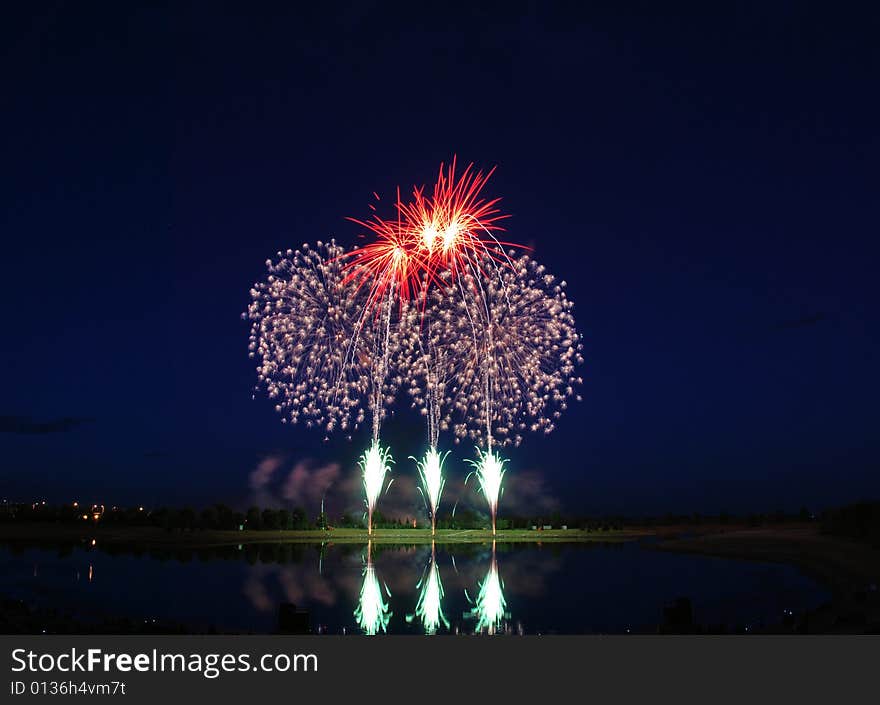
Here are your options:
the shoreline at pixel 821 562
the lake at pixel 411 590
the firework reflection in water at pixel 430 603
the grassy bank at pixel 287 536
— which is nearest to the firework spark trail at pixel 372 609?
the lake at pixel 411 590

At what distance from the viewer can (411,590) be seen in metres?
24.3

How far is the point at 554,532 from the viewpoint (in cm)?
5272

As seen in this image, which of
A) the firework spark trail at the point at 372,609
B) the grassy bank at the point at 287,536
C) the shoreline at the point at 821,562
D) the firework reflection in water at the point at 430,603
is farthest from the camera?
the grassy bank at the point at 287,536

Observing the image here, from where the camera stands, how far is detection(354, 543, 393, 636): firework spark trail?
18.5 m

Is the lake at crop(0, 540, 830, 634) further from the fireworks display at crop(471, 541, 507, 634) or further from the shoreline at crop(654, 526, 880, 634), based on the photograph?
the shoreline at crop(654, 526, 880, 634)

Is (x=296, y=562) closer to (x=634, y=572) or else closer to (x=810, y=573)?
(x=634, y=572)

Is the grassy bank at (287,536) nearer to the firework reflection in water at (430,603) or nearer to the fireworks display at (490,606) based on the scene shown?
the firework reflection in water at (430,603)

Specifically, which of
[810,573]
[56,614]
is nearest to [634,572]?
[810,573]

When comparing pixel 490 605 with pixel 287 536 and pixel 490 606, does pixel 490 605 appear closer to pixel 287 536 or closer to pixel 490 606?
pixel 490 606

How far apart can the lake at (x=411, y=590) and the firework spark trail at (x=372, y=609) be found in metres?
0.03

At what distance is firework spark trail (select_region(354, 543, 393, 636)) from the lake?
0.03 m

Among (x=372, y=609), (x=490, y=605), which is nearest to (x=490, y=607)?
(x=490, y=605)

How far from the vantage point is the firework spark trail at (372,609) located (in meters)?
18.5

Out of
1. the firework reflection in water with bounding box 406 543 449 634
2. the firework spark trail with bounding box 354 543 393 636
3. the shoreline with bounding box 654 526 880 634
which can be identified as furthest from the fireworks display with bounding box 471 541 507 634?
the shoreline with bounding box 654 526 880 634
